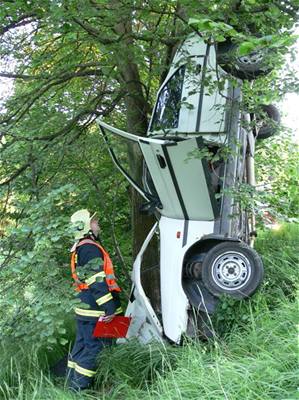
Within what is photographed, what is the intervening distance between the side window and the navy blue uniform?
5.42 ft

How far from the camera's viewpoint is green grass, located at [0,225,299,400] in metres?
3.26

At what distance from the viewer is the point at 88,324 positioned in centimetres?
550

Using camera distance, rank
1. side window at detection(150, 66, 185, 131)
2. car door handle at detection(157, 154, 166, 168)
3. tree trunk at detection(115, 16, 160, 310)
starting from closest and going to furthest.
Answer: car door handle at detection(157, 154, 166, 168)
side window at detection(150, 66, 185, 131)
tree trunk at detection(115, 16, 160, 310)

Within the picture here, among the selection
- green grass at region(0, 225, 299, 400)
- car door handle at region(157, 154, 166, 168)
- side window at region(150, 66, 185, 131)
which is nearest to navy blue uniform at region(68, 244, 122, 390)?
green grass at region(0, 225, 299, 400)

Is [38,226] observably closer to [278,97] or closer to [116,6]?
[278,97]

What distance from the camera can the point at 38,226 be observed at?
4195 millimetres

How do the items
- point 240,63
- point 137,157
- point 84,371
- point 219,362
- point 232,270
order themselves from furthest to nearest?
point 137,157 < point 84,371 < point 240,63 < point 232,270 < point 219,362

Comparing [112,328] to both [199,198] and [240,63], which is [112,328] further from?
[240,63]

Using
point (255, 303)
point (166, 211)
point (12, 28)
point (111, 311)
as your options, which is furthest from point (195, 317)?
point (12, 28)

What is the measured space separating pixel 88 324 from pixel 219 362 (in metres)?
2.05

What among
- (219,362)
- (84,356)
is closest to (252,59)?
(219,362)

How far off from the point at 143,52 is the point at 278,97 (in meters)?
2.51

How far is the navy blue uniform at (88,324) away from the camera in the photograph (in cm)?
523

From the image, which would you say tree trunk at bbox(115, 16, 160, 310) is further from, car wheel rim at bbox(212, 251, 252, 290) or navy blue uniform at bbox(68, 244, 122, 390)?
car wheel rim at bbox(212, 251, 252, 290)
